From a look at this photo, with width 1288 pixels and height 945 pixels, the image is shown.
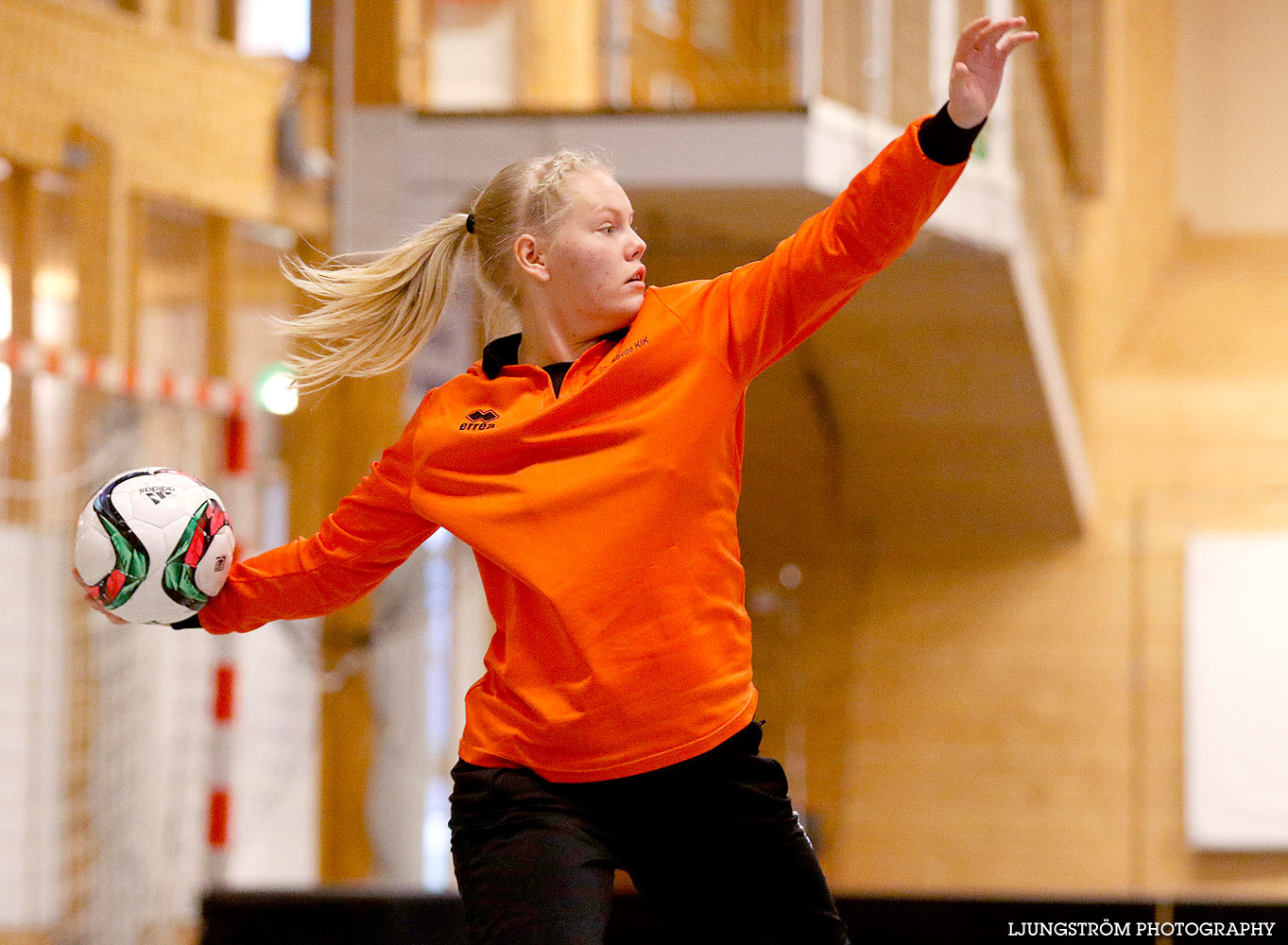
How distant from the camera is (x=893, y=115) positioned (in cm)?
537

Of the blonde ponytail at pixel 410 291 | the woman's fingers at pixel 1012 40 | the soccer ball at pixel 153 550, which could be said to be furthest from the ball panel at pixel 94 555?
the woman's fingers at pixel 1012 40

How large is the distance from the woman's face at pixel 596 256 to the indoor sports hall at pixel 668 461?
2cm

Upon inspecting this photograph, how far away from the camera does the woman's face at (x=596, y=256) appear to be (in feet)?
6.86

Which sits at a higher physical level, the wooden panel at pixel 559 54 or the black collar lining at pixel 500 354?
the wooden panel at pixel 559 54

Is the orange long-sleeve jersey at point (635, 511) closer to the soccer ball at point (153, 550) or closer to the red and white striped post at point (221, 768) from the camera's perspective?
the soccer ball at point (153, 550)

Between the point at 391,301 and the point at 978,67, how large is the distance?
89cm

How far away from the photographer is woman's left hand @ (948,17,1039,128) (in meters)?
1.87

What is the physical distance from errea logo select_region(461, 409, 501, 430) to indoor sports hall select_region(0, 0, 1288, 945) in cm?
3

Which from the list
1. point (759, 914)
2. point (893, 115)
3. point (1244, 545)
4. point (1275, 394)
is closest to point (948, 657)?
point (1244, 545)

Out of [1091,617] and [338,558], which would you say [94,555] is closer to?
[338,558]

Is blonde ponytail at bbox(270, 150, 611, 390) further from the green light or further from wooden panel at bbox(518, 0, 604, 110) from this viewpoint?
wooden panel at bbox(518, 0, 604, 110)

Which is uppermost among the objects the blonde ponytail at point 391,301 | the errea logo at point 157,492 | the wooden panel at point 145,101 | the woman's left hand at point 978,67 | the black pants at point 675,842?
the wooden panel at point 145,101

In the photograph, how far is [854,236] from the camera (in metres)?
1.92

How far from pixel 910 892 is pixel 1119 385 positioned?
4.99 metres
